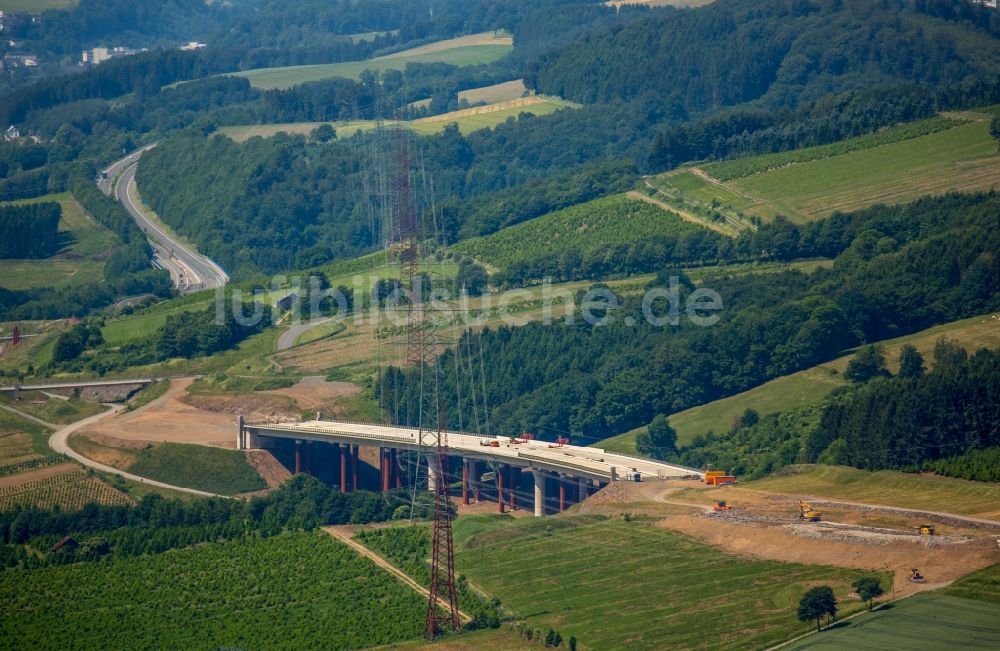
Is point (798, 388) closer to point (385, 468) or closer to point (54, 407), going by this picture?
point (385, 468)

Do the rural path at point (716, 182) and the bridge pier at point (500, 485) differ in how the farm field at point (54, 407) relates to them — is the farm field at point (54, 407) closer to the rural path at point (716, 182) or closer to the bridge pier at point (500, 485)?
the bridge pier at point (500, 485)

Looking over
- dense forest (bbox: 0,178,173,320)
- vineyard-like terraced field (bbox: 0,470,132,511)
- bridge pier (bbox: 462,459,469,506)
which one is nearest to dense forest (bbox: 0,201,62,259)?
dense forest (bbox: 0,178,173,320)

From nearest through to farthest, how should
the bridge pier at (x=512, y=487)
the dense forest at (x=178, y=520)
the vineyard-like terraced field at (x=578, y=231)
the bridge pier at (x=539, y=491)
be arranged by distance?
the dense forest at (x=178, y=520) → the bridge pier at (x=539, y=491) → the bridge pier at (x=512, y=487) → the vineyard-like terraced field at (x=578, y=231)

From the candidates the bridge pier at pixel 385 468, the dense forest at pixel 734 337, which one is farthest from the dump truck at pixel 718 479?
the bridge pier at pixel 385 468

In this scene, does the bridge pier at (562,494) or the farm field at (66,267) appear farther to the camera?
the farm field at (66,267)

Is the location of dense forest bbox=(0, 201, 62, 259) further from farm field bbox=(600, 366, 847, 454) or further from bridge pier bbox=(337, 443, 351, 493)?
farm field bbox=(600, 366, 847, 454)

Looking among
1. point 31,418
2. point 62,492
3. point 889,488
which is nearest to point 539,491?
point 889,488

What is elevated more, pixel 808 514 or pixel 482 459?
pixel 808 514
